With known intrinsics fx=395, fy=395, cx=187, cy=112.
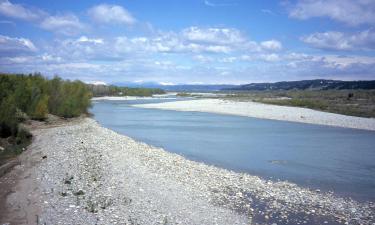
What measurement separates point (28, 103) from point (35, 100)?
2.89 ft

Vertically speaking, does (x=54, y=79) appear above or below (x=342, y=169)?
above

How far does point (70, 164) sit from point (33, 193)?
487cm

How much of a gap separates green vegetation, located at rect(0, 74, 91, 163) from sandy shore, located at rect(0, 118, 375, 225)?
7.49 meters

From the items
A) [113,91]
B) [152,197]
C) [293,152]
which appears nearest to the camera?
[152,197]

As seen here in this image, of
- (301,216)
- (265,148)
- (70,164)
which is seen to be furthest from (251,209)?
(265,148)

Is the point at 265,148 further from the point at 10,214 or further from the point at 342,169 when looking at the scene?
the point at 10,214

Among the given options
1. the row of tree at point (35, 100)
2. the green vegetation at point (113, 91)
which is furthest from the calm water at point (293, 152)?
the green vegetation at point (113, 91)

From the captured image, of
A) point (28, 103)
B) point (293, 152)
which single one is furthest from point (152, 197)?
point (28, 103)

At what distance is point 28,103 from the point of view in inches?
1578

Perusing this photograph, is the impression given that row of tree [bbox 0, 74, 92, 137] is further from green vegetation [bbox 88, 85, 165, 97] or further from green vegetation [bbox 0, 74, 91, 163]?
green vegetation [bbox 88, 85, 165, 97]

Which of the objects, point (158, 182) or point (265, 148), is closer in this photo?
point (158, 182)

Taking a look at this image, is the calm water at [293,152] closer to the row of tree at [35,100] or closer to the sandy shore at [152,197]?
the sandy shore at [152,197]

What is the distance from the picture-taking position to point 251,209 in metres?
12.7

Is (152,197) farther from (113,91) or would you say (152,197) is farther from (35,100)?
(113,91)
